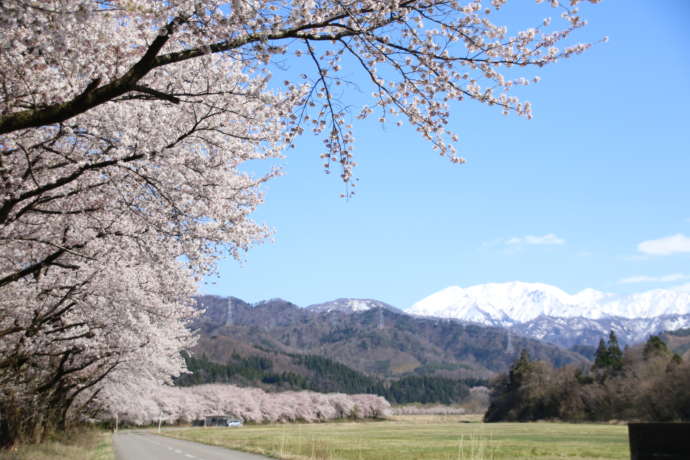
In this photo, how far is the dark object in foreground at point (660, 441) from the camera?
11.5 ft

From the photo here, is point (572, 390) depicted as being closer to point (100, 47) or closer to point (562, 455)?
point (562, 455)

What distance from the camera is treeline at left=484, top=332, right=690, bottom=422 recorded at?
69.2 m

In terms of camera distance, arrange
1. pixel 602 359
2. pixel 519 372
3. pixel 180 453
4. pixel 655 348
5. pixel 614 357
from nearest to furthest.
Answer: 1. pixel 180 453
2. pixel 655 348
3. pixel 614 357
4. pixel 602 359
5. pixel 519 372

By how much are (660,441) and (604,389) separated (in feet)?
350

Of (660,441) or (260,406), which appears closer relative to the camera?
(660,441)

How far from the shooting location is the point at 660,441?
3.60m

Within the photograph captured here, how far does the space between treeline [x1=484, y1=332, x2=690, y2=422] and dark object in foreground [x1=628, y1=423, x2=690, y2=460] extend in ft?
234

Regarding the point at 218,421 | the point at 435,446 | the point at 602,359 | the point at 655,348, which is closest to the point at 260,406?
the point at 218,421

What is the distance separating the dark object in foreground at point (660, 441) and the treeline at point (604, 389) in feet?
234

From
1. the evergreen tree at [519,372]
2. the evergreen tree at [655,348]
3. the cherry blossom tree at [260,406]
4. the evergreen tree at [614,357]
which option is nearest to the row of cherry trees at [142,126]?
the evergreen tree at [655,348]

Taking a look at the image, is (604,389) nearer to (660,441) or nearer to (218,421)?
(218,421)

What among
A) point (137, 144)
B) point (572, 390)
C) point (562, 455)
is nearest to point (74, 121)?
point (137, 144)

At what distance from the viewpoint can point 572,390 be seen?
106438mm

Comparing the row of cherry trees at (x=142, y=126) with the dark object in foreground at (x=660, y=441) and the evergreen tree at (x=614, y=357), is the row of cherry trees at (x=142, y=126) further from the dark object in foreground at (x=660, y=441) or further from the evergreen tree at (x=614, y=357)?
the evergreen tree at (x=614, y=357)
